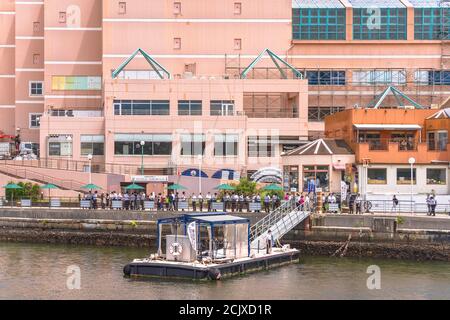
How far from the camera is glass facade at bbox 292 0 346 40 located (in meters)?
112

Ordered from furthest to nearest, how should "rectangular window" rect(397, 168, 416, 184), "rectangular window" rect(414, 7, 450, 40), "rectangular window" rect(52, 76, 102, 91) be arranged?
"rectangular window" rect(52, 76, 102, 91) < "rectangular window" rect(414, 7, 450, 40) < "rectangular window" rect(397, 168, 416, 184)

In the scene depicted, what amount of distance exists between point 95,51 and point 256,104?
70.9 feet

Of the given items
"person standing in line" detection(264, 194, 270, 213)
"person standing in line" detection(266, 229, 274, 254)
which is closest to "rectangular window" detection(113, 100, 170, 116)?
"person standing in line" detection(264, 194, 270, 213)

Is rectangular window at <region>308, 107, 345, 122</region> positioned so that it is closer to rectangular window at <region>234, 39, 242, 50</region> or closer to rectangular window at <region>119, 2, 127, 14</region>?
rectangular window at <region>234, 39, 242, 50</region>

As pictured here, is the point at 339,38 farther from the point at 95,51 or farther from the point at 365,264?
the point at 365,264

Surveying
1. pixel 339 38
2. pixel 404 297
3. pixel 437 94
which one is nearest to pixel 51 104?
pixel 339 38

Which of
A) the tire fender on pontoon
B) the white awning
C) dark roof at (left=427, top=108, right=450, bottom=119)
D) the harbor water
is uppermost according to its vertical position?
dark roof at (left=427, top=108, right=450, bottom=119)

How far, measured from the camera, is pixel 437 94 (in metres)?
110

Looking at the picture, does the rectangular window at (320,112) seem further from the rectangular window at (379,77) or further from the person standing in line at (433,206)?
the person standing in line at (433,206)

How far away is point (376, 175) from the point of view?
74.4 metres

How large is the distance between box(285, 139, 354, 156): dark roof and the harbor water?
18.5m

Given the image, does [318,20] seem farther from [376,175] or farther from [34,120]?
[376,175]

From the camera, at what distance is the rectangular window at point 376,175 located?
243ft

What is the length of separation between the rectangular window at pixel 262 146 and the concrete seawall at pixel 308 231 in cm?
3180
